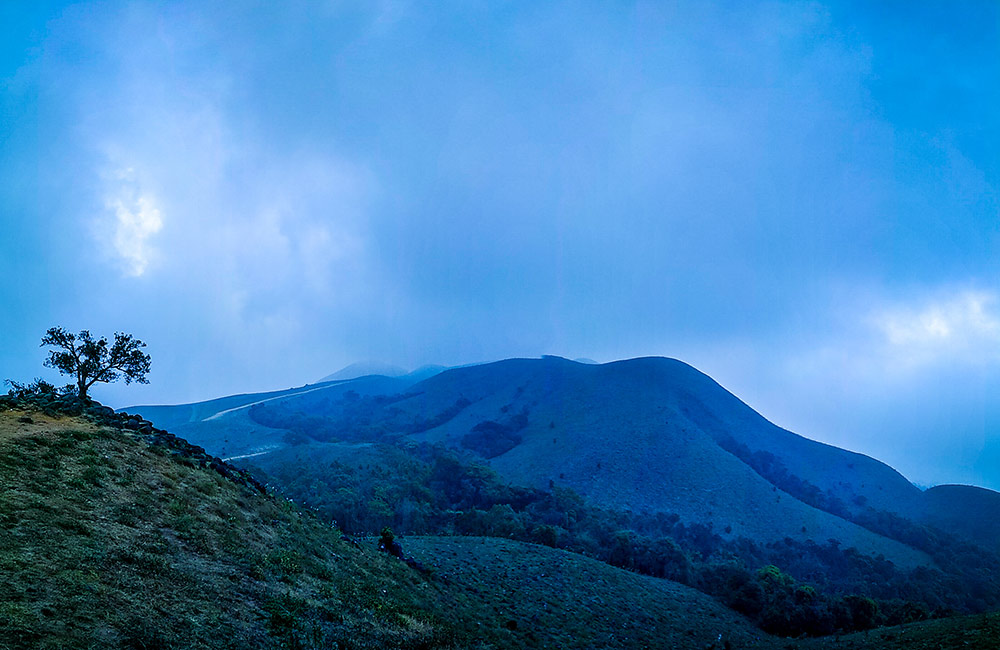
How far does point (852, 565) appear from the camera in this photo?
297ft

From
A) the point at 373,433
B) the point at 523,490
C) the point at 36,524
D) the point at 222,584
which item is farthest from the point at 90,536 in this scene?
the point at 373,433

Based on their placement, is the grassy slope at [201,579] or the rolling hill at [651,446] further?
the rolling hill at [651,446]

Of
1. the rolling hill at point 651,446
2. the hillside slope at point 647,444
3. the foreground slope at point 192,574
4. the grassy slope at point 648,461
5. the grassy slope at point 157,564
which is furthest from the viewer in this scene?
the rolling hill at point 651,446

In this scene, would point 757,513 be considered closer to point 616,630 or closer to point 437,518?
point 437,518

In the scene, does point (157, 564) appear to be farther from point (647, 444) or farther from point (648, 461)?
point (647, 444)

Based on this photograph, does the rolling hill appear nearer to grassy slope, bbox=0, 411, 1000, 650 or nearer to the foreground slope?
grassy slope, bbox=0, 411, 1000, 650

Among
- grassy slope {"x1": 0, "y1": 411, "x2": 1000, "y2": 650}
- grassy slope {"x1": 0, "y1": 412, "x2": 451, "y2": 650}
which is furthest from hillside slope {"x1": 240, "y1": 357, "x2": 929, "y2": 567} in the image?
grassy slope {"x1": 0, "y1": 412, "x2": 451, "y2": 650}

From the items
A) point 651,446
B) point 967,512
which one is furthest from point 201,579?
point 967,512

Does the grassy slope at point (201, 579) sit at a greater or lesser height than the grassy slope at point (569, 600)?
greater

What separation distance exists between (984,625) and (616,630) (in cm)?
2107

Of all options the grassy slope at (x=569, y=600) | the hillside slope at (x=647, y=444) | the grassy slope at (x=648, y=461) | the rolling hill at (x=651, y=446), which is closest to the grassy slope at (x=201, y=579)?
the grassy slope at (x=569, y=600)

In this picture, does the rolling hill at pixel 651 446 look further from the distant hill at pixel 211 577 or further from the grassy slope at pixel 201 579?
the grassy slope at pixel 201 579

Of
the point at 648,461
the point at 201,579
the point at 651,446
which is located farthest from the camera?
the point at 651,446

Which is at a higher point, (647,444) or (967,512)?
(647,444)
